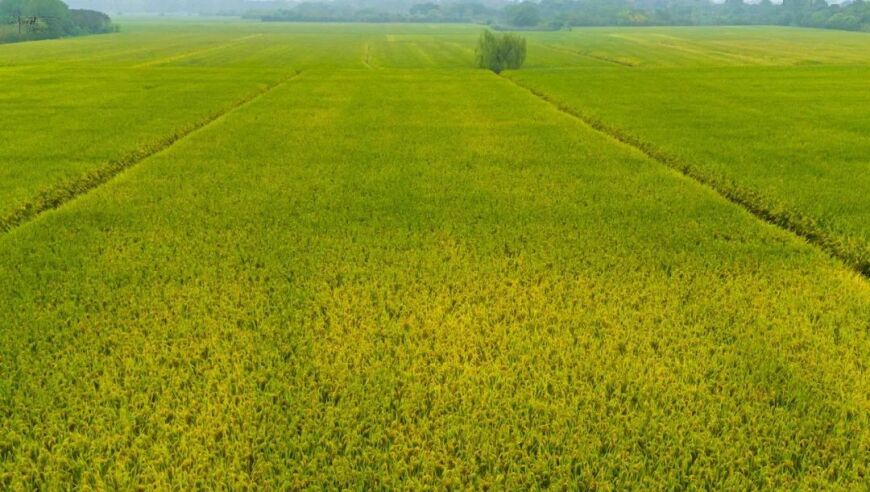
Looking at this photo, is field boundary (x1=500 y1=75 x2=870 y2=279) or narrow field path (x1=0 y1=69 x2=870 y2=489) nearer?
narrow field path (x1=0 y1=69 x2=870 y2=489)

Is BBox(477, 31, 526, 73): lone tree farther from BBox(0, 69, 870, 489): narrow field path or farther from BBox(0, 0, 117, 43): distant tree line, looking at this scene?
BBox(0, 0, 117, 43): distant tree line

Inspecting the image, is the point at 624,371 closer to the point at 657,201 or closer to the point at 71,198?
the point at 657,201

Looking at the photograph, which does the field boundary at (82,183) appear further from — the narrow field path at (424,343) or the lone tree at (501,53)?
the lone tree at (501,53)

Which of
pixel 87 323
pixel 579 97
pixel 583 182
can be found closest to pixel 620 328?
pixel 87 323

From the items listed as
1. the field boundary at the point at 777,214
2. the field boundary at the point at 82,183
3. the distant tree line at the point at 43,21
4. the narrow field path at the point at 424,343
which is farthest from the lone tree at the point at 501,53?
the distant tree line at the point at 43,21

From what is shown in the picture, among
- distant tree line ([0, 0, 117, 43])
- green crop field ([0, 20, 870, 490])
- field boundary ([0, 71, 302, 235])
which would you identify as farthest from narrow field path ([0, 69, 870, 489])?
distant tree line ([0, 0, 117, 43])

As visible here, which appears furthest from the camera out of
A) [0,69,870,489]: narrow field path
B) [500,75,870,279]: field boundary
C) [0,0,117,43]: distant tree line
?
[0,0,117,43]: distant tree line
